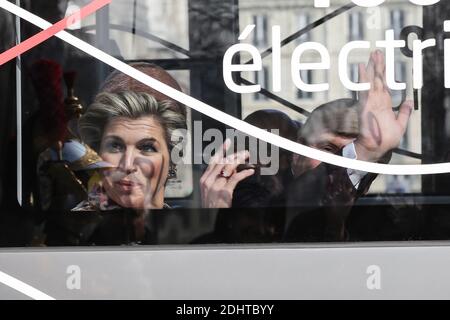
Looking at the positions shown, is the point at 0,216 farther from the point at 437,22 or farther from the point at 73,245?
the point at 437,22

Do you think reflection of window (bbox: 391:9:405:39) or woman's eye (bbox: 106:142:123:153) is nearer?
reflection of window (bbox: 391:9:405:39)

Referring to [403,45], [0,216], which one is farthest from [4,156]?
[403,45]

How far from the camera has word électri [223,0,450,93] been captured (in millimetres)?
4797

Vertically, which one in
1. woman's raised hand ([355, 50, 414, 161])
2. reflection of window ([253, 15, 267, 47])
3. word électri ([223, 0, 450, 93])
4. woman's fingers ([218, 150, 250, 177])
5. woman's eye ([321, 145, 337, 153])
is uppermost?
reflection of window ([253, 15, 267, 47])

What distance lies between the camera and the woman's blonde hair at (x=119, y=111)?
489 centimetres

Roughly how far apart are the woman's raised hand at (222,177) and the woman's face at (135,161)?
20 cm

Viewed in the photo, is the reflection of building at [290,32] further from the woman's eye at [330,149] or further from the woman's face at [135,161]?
the woman's face at [135,161]

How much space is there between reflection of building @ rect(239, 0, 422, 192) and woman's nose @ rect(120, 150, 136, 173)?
0.57 meters

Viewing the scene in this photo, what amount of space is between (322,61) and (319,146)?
1.28 ft

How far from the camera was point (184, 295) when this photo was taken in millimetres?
4844

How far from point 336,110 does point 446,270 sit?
2.89ft

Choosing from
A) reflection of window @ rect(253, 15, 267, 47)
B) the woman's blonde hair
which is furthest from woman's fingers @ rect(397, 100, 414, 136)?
the woman's blonde hair

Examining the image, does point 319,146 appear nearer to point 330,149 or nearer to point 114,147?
point 330,149

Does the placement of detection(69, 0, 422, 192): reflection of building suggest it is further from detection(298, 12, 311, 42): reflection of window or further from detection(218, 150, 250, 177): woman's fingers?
detection(218, 150, 250, 177): woman's fingers
